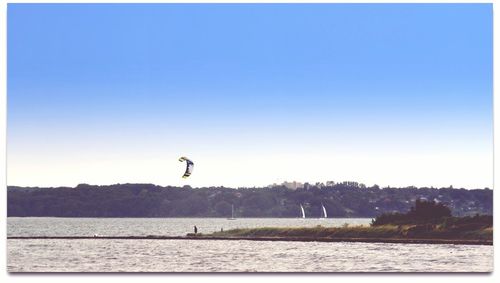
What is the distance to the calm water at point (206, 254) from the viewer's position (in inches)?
738

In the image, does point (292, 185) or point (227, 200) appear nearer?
point (292, 185)

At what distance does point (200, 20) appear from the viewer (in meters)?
18.8

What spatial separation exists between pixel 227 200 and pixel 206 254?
1196 mm

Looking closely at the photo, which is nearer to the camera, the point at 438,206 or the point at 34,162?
the point at 34,162

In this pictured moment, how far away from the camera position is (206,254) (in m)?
20.9

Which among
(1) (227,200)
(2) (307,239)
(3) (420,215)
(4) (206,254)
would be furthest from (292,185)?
(2) (307,239)

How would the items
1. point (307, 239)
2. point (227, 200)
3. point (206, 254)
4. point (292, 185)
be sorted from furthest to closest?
point (307, 239), point (206, 254), point (227, 200), point (292, 185)

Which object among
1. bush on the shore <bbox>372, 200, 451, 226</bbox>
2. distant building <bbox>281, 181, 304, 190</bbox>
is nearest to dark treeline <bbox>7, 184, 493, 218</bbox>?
distant building <bbox>281, 181, 304, 190</bbox>

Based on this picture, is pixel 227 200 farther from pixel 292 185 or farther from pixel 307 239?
pixel 307 239

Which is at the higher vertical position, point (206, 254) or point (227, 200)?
point (227, 200)

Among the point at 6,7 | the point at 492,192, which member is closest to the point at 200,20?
the point at 6,7

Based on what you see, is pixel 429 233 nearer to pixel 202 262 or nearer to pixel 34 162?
pixel 202 262

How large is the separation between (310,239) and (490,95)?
6.47 m

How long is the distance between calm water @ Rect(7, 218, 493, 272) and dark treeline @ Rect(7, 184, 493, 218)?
0.43 metres
